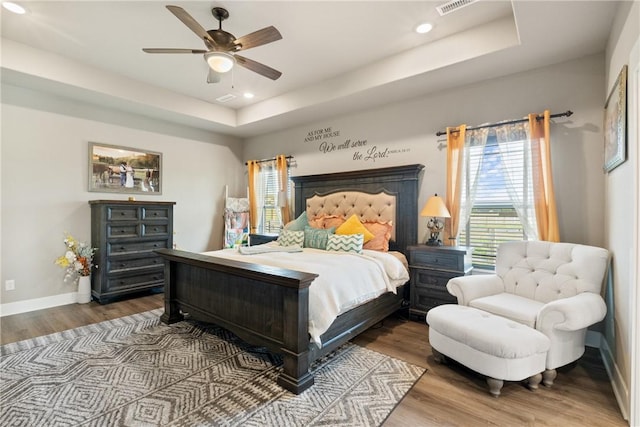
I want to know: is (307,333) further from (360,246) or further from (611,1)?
(611,1)

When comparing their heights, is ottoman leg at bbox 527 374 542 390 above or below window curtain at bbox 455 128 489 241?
below

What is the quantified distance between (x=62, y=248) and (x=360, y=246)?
3.99m

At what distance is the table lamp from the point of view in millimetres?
3402

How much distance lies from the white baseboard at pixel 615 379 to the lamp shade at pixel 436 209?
5.50 ft

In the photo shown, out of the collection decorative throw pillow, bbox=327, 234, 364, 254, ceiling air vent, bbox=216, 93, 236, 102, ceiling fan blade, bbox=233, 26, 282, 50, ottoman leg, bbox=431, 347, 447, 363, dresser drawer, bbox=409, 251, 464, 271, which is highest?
ceiling air vent, bbox=216, 93, 236, 102

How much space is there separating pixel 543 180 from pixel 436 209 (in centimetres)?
103

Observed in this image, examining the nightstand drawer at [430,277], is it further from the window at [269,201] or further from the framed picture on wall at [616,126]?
the window at [269,201]

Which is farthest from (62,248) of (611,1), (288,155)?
(611,1)

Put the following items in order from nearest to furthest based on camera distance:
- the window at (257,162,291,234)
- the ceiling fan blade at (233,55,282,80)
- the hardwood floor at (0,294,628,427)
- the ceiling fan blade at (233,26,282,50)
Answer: the hardwood floor at (0,294,628,427)
the ceiling fan blade at (233,26,282,50)
the ceiling fan blade at (233,55,282,80)
the window at (257,162,291,234)

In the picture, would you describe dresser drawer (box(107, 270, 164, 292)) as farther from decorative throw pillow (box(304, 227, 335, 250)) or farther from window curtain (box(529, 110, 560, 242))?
window curtain (box(529, 110, 560, 242))

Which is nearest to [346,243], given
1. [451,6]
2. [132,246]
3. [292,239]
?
[292,239]

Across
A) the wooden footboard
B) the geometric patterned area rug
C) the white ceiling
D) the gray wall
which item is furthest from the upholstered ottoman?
the white ceiling

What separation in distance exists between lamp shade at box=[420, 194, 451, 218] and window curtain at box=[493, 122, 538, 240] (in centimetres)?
66

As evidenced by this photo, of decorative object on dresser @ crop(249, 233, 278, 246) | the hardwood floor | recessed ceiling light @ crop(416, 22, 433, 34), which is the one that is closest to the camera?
the hardwood floor
